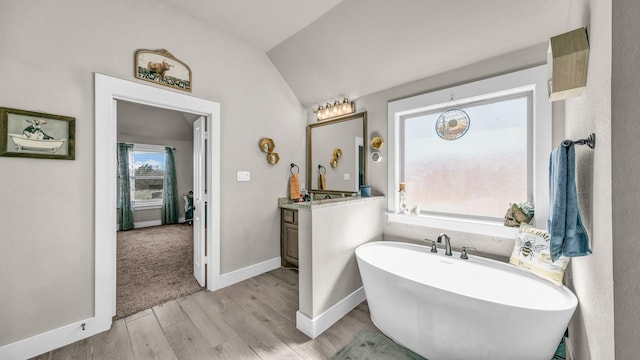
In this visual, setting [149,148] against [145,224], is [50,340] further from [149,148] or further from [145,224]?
[149,148]

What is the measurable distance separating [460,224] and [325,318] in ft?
4.88

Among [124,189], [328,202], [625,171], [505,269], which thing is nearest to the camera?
[625,171]

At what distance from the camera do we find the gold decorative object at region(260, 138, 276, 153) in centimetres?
297

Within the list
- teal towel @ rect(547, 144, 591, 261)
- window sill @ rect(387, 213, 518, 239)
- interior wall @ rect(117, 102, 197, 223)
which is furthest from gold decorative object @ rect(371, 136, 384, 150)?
interior wall @ rect(117, 102, 197, 223)

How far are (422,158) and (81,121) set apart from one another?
311 centimetres

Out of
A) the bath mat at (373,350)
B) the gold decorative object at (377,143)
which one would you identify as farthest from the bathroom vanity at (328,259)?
the gold decorative object at (377,143)

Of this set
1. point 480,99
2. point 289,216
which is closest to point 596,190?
point 480,99

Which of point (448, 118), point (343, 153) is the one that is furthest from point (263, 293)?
point (448, 118)

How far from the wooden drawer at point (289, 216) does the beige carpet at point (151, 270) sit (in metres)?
1.27

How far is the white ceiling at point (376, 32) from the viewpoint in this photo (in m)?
1.74

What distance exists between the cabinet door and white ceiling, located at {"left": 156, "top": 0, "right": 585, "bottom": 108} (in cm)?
190

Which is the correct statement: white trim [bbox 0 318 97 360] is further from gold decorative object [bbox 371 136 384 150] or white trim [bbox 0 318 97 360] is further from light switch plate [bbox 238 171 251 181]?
gold decorative object [bbox 371 136 384 150]

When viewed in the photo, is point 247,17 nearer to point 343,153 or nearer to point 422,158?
point 343,153

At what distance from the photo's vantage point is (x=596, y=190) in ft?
3.05
